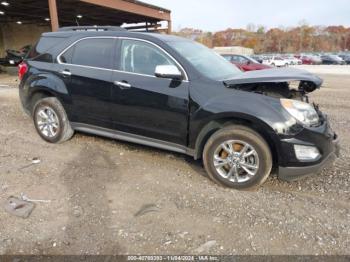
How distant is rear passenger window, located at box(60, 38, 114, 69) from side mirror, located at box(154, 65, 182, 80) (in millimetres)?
910

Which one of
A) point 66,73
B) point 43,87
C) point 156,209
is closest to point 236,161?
point 156,209

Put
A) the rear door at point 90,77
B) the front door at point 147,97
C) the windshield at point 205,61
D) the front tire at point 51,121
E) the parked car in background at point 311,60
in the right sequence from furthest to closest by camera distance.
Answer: the parked car in background at point 311,60 < the front tire at point 51,121 < the rear door at point 90,77 < the windshield at point 205,61 < the front door at point 147,97

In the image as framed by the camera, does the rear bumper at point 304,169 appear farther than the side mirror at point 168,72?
No

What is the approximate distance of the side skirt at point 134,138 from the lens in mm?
3820

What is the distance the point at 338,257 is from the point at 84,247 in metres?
2.06

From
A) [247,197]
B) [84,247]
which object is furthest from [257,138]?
[84,247]

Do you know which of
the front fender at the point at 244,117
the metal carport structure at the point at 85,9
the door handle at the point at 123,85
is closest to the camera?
the front fender at the point at 244,117

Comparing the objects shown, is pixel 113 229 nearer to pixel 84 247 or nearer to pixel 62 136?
pixel 84 247

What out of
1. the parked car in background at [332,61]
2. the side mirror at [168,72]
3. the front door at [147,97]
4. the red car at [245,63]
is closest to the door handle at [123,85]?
the front door at [147,97]

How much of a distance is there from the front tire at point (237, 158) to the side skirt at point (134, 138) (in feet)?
1.14

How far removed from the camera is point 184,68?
11.9 ft

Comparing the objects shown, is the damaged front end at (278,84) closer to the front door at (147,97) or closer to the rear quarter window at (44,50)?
the front door at (147,97)

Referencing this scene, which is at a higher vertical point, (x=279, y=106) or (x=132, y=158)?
(x=279, y=106)

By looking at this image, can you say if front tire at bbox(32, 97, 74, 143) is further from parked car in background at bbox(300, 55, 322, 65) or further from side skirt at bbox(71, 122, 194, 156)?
parked car in background at bbox(300, 55, 322, 65)
